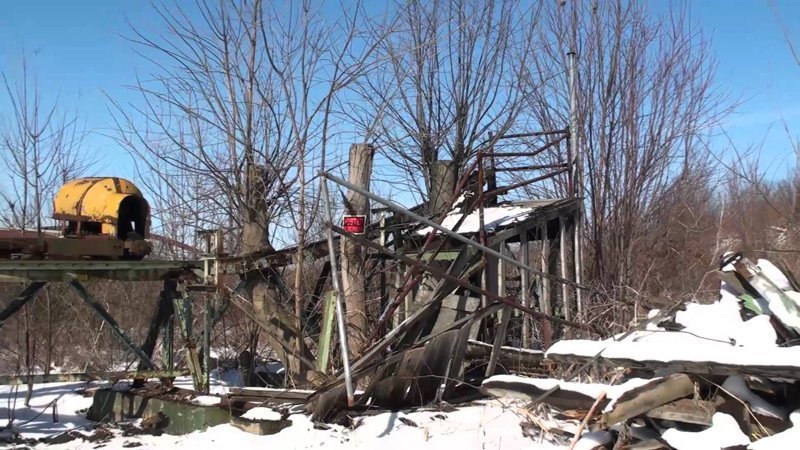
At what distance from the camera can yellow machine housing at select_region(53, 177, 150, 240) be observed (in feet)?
23.4

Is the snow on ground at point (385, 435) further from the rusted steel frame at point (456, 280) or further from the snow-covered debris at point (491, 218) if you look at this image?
the snow-covered debris at point (491, 218)

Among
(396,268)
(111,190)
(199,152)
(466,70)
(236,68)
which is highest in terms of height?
(466,70)

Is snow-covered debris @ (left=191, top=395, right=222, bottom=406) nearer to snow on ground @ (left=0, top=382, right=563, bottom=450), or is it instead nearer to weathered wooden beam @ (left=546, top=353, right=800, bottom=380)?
snow on ground @ (left=0, top=382, right=563, bottom=450)

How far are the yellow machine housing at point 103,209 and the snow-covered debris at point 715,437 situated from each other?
5658 millimetres

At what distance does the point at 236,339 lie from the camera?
9562 mm

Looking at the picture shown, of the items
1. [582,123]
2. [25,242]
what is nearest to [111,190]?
[25,242]

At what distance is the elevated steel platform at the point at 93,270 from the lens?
20.4 feet

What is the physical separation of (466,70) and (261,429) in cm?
782

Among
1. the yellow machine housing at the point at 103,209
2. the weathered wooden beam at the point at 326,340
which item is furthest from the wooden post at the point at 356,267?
the yellow machine housing at the point at 103,209

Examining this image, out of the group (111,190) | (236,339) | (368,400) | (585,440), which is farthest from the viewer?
(236,339)

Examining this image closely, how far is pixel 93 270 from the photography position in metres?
6.67

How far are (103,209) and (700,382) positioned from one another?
5.96 meters

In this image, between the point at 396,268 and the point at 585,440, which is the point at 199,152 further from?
the point at 585,440

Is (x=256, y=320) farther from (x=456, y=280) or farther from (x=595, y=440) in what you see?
(x=595, y=440)
